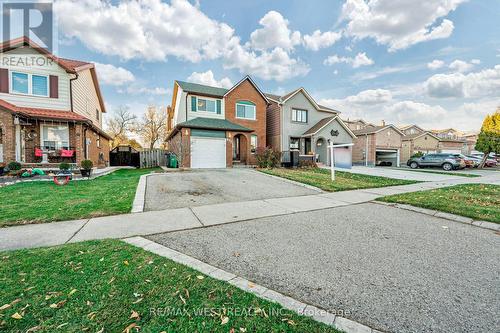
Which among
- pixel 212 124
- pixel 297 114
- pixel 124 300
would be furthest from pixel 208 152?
pixel 124 300

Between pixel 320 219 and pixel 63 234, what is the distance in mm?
5418

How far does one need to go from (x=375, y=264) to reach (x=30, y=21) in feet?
71.1

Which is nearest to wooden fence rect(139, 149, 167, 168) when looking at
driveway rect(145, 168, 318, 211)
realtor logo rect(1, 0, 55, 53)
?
realtor logo rect(1, 0, 55, 53)

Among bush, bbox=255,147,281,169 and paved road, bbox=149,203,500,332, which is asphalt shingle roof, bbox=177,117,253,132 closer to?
bush, bbox=255,147,281,169

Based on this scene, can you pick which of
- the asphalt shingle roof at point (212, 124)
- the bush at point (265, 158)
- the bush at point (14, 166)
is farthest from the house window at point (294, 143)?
the bush at point (14, 166)

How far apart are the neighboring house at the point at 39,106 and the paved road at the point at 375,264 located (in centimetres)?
1352

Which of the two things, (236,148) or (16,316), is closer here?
(16,316)

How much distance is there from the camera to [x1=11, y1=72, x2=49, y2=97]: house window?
42.3 ft

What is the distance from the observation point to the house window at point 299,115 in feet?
75.0

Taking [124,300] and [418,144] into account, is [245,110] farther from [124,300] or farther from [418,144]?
[418,144]

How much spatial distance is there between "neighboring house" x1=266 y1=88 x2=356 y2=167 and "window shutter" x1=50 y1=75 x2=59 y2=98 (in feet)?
58.2

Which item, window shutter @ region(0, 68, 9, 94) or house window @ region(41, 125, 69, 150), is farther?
house window @ region(41, 125, 69, 150)

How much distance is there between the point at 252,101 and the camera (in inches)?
829

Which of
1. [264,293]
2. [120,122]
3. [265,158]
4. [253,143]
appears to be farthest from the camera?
[120,122]
